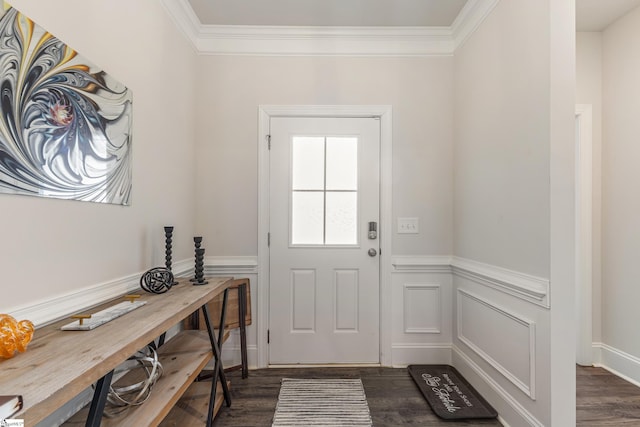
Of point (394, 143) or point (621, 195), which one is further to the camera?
point (394, 143)

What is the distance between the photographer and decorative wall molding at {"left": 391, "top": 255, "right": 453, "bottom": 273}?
103 inches

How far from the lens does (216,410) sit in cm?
185

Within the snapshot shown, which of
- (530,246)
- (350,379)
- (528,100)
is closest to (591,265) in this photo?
(530,246)

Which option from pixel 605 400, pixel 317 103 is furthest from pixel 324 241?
pixel 605 400

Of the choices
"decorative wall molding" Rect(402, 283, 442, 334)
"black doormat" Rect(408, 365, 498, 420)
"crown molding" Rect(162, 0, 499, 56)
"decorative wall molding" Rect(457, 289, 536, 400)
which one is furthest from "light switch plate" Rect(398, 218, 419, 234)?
"crown molding" Rect(162, 0, 499, 56)

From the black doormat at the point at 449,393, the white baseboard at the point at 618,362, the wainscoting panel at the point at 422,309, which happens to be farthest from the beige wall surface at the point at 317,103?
the white baseboard at the point at 618,362

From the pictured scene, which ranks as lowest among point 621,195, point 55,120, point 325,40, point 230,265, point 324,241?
point 230,265

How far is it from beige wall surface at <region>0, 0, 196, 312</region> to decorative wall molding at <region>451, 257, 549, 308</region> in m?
2.08

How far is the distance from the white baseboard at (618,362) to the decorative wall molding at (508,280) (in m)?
1.28

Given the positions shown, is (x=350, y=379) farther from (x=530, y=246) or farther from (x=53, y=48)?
(x=53, y=48)

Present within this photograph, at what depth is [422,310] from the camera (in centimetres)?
264

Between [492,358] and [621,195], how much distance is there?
5.30 feet

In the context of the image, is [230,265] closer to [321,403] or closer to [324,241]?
[324,241]

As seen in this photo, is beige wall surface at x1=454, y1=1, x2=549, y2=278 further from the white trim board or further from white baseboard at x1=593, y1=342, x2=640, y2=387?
white baseboard at x1=593, y1=342, x2=640, y2=387
